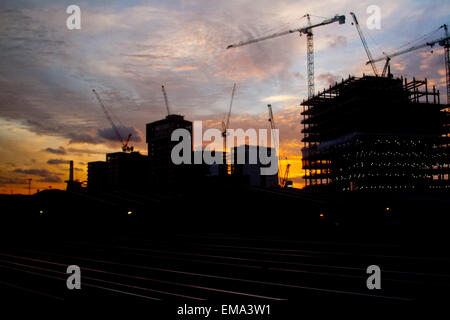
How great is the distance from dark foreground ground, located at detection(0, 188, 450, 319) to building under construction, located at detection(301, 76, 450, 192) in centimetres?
10738

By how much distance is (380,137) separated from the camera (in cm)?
16088

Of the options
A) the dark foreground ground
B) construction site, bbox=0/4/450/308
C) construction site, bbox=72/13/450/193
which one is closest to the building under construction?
construction site, bbox=72/13/450/193

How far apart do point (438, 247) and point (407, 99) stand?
530 ft

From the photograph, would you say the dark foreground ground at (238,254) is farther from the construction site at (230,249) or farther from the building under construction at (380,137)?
the building under construction at (380,137)

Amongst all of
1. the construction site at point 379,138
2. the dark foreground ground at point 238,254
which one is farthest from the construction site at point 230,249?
the construction site at point 379,138

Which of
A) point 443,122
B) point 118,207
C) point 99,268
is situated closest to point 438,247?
point 99,268

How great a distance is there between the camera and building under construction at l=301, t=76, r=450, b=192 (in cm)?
15900

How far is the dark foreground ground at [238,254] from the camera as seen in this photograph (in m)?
16.8

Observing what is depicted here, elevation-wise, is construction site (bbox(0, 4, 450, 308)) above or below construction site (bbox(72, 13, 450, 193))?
below

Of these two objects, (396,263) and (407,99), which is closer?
(396,263)

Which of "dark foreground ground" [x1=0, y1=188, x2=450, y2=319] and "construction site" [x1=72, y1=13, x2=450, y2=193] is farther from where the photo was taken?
"construction site" [x1=72, y1=13, x2=450, y2=193]

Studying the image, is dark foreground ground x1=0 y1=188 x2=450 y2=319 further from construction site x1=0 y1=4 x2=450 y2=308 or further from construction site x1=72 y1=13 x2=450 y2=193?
construction site x1=72 y1=13 x2=450 y2=193

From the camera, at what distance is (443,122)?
175 meters
